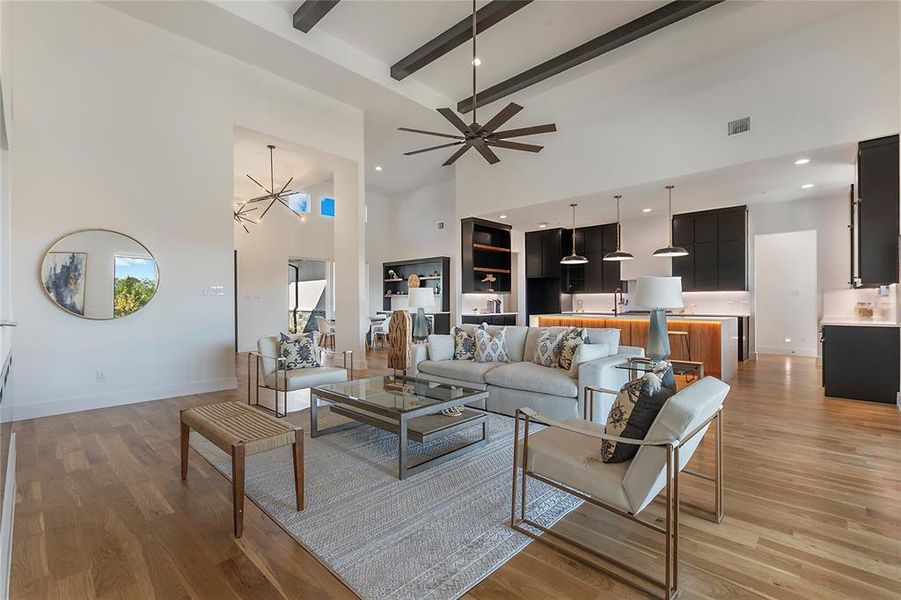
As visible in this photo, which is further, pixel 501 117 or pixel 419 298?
pixel 419 298

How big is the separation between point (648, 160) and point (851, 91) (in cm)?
210

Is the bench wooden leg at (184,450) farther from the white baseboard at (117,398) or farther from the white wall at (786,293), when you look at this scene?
the white wall at (786,293)

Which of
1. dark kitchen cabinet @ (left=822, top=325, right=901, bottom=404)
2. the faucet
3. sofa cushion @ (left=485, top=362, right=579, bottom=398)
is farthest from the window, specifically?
dark kitchen cabinet @ (left=822, top=325, right=901, bottom=404)

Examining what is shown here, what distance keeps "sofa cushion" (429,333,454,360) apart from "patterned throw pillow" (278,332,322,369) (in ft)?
4.31

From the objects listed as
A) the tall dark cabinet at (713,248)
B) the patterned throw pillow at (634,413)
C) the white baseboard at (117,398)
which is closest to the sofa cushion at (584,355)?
the patterned throw pillow at (634,413)

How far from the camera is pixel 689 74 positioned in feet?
18.0

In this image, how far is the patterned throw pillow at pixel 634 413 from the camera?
191 centimetres

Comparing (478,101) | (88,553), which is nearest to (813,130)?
(478,101)

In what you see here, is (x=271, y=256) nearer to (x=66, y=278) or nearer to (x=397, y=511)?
(x=66, y=278)

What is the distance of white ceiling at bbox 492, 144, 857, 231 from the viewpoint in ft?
17.3

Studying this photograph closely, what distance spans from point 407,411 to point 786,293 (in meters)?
9.24

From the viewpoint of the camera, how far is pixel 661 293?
3.63 meters

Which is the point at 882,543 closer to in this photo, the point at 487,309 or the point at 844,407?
the point at 844,407

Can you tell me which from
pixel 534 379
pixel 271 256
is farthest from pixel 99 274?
pixel 271 256
